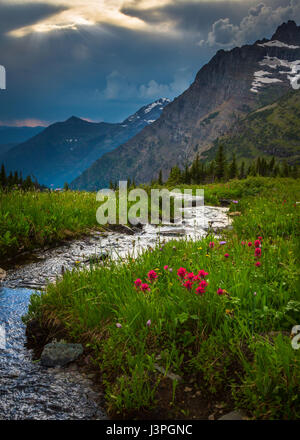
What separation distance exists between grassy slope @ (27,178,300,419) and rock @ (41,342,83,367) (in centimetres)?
19

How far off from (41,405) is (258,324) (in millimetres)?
2374

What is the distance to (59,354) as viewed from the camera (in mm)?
3492

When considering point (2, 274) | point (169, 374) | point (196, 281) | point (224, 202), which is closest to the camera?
point (169, 374)

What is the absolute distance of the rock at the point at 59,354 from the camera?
136 inches

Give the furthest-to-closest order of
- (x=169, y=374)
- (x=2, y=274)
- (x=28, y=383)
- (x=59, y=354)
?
(x=2, y=274), (x=59, y=354), (x=28, y=383), (x=169, y=374)

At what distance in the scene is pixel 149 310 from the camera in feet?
11.5

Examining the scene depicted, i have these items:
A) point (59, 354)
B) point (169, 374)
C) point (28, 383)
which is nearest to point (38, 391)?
point (28, 383)

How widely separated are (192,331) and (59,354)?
5.27ft

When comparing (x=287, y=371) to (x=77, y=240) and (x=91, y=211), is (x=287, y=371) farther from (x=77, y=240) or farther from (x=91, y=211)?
(x=91, y=211)

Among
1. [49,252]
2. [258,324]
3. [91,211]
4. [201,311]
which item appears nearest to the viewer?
[258,324]

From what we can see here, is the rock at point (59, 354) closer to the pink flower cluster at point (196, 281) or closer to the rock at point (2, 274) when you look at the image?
the pink flower cluster at point (196, 281)

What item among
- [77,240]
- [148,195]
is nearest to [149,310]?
[77,240]

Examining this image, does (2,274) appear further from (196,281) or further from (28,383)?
(196,281)

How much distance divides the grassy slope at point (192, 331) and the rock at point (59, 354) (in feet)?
0.63
